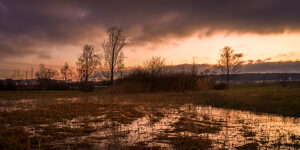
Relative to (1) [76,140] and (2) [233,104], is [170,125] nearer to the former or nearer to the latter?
(1) [76,140]

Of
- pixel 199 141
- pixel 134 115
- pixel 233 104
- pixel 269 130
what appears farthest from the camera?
pixel 233 104

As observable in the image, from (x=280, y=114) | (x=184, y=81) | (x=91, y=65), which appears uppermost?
(x=91, y=65)

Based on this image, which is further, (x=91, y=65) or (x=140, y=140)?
(x=91, y=65)

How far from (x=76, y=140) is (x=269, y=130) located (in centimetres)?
495

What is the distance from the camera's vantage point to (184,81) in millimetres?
18828

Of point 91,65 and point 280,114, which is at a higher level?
point 91,65

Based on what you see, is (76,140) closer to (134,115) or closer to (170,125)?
(170,125)

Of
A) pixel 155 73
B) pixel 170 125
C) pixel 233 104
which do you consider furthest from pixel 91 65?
pixel 170 125

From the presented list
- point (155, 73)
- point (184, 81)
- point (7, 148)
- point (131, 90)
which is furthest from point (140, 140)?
point (155, 73)

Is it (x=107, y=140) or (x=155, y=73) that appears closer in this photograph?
(x=107, y=140)

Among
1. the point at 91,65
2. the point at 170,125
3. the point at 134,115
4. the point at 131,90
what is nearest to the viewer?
the point at 170,125

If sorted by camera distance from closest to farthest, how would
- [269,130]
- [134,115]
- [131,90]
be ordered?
[269,130]
[134,115]
[131,90]

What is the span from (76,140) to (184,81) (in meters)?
15.5

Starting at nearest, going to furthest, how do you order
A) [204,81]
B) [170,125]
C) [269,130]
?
[269,130] → [170,125] → [204,81]
